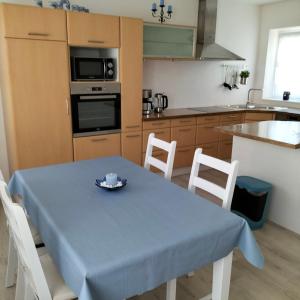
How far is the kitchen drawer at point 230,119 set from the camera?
4509mm

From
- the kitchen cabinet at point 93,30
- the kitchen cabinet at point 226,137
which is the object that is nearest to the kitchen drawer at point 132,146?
the kitchen cabinet at point 93,30

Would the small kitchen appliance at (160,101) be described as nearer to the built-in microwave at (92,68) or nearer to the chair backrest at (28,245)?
the built-in microwave at (92,68)

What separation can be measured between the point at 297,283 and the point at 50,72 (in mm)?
2853

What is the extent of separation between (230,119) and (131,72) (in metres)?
1.83

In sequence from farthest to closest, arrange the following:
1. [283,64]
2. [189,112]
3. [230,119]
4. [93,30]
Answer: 1. [283,64]
2. [230,119]
3. [189,112]
4. [93,30]

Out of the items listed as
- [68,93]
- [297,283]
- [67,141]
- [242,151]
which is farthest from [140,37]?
[297,283]

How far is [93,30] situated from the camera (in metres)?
3.23

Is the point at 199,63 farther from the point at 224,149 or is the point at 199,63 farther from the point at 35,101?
the point at 35,101

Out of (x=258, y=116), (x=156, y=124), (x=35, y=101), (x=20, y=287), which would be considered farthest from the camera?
(x=258, y=116)

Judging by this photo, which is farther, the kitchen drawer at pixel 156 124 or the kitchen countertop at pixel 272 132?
the kitchen drawer at pixel 156 124

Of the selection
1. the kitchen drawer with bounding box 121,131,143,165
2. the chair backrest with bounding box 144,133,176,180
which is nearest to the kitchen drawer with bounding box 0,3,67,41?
the kitchen drawer with bounding box 121,131,143,165

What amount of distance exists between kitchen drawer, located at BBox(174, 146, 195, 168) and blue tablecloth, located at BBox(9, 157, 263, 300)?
2.27 m

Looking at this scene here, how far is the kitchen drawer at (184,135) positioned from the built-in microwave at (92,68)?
1.11 meters

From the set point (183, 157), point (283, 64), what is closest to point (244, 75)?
point (283, 64)
